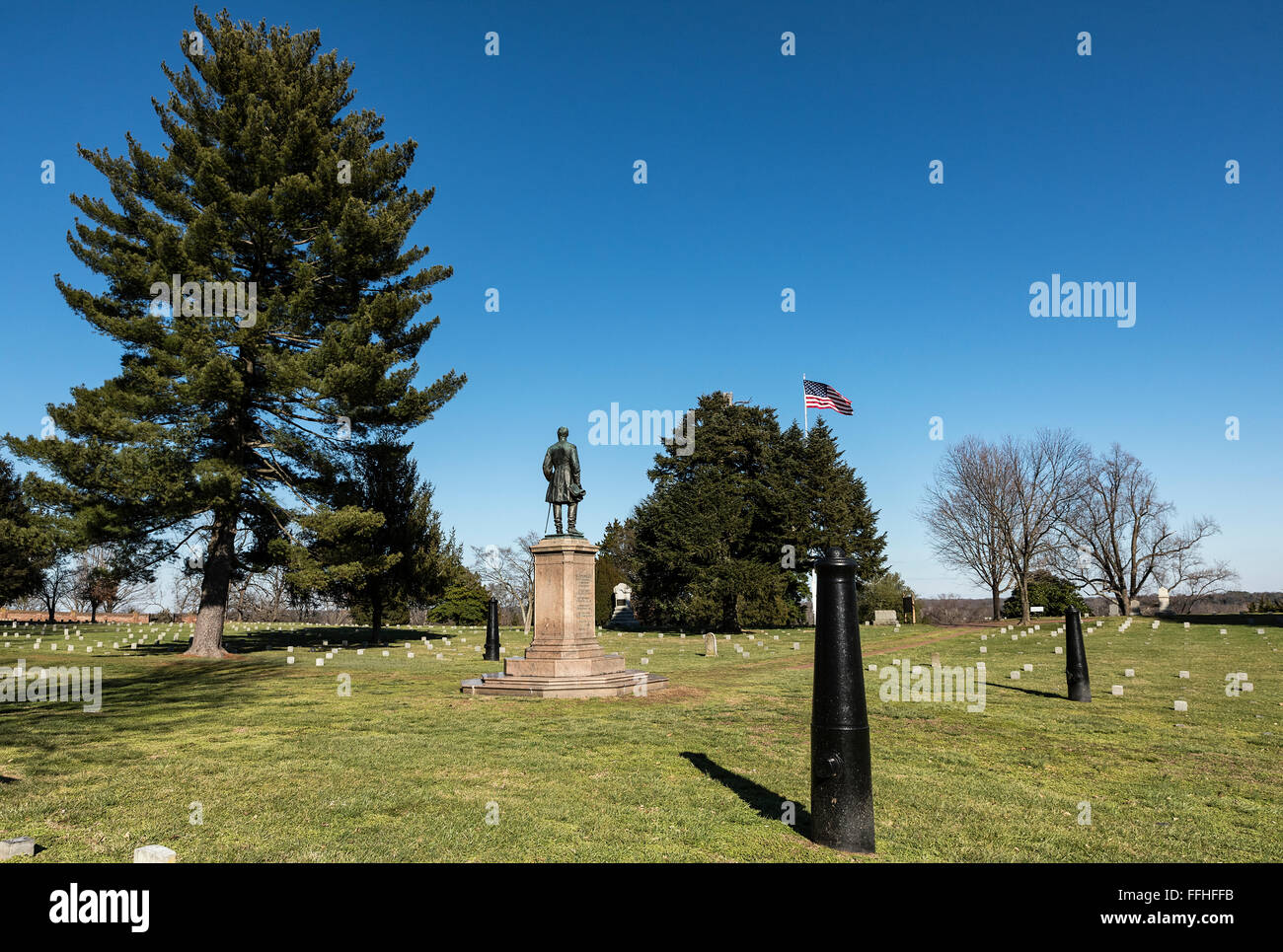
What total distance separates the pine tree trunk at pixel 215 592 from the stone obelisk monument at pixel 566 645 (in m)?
11.4

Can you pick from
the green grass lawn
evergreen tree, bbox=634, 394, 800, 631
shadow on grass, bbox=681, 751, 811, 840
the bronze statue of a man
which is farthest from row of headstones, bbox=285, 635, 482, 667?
shadow on grass, bbox=681, 751, 811, 840

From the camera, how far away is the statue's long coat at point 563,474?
14.7 m

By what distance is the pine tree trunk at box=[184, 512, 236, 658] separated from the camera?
20.6 m

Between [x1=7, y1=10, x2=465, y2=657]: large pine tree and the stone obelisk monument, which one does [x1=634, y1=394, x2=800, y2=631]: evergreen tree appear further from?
the stone obelisk monument

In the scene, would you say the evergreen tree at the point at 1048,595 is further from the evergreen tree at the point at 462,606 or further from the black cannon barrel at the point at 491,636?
the black cannon barrel at the point at 491,636

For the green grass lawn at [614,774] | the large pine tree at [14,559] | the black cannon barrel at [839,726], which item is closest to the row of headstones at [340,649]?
the green grass lawn at [614,774]

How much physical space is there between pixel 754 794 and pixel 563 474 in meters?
9.46

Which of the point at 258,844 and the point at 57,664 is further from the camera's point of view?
the point at 57,664

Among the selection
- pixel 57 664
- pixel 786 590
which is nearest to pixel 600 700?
pixel 57 664

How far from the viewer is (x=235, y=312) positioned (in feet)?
65.3
